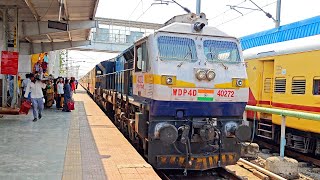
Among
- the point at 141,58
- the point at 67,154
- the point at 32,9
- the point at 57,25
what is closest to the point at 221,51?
the point at 141,58

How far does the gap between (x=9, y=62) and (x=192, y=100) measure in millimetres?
9908

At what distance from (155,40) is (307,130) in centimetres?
467

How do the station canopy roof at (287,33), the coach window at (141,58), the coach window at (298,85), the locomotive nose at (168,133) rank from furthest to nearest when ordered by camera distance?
the station canopy roof at (287,33)
the coach window at (298,85)
the coach window at (141,58)
the locomotive nose at (168,133)

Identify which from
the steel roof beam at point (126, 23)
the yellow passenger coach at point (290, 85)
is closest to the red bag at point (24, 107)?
the yellow passenger coach at point (290, 85)

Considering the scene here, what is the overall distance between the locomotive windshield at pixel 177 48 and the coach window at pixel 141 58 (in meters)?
0.44

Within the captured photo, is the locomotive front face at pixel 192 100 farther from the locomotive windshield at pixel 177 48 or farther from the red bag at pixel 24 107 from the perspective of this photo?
the red bag at pixel 24 107

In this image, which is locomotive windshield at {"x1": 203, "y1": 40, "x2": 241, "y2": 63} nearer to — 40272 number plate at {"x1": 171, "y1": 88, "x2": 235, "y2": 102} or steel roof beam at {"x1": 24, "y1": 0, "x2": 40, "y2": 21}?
40272 number plate at {"x1": 171, "y1": 88, "x2": 235, "y2": 102}

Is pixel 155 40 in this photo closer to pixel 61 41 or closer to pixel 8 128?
pixel 8 128

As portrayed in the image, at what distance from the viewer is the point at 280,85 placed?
9.95 meters

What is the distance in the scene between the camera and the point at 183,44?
7.14 metres

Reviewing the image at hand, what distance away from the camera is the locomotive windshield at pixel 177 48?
6.92 m

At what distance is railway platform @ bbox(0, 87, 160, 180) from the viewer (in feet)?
18.7

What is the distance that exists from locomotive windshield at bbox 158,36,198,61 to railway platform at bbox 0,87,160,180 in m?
2.16

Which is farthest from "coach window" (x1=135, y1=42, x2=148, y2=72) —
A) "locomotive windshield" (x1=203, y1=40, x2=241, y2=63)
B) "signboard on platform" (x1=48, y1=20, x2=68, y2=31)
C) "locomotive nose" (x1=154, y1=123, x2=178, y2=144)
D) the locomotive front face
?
"signboard on platform" (x1=48, y1=20, x2=68, y2=31)
